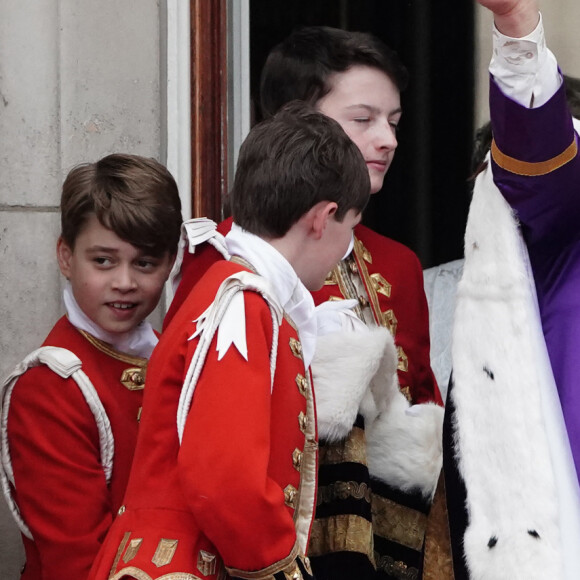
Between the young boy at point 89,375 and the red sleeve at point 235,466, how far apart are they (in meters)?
0.54

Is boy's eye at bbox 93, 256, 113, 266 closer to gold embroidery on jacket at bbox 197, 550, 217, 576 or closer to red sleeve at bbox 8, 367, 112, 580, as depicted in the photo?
red sleeve at bbox 8, 367, 112, 580

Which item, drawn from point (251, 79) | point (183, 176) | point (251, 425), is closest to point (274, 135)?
point (251, 425)

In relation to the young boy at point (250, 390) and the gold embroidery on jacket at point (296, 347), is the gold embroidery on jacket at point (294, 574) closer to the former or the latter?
the young boy at point (250, 390)

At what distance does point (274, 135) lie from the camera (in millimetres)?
2291

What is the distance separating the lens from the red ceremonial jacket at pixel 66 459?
7.87 feet

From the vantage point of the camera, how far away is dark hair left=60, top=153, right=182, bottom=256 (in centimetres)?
265

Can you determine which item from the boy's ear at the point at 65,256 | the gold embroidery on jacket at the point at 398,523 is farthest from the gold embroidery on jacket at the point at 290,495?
the boy's ear at the point at 65,256

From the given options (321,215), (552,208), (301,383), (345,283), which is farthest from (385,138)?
(301,383)

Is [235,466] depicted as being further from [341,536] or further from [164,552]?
[341,536]

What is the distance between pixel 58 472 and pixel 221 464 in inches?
25.1

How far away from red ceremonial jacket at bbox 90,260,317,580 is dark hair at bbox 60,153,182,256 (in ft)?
1.62

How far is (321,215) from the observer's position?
226 cm

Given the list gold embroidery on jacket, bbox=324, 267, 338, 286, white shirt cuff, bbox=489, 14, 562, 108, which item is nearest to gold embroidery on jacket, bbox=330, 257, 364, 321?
gold embroidery on jacket, bbox=324, 267, 338, 286

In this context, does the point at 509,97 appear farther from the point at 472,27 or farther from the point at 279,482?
the point at 472,27
